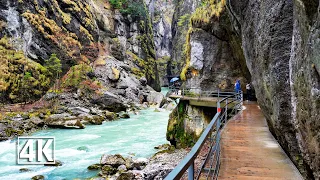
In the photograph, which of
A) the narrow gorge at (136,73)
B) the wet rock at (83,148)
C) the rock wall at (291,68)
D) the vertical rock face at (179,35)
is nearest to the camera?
the rock wall at (291,68)

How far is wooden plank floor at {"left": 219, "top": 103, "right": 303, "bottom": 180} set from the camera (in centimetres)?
486

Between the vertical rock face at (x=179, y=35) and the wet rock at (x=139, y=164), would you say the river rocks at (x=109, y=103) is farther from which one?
the vertical rock face at (x=179, y=35)

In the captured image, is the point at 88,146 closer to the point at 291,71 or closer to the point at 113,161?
the point at 113,161

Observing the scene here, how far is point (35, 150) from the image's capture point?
14758 mm

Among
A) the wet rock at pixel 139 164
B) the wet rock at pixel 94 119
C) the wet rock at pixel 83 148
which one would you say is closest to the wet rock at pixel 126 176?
the wet rock at pixel 139 164

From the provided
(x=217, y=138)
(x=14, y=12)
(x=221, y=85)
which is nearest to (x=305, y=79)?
(x=217, y=138)

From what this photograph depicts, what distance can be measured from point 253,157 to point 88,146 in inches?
492

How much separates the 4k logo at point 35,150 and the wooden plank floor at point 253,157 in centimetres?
965

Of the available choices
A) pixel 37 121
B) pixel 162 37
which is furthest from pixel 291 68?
pixel 162 37

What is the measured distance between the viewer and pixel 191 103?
1560cm

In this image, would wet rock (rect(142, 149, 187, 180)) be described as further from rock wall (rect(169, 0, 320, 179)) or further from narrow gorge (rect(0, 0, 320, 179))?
rock wall (rect(169, 0, 320, 179))

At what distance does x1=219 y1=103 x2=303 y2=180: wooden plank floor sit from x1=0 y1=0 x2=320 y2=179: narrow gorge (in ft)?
0.90

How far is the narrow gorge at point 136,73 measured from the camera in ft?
15.8

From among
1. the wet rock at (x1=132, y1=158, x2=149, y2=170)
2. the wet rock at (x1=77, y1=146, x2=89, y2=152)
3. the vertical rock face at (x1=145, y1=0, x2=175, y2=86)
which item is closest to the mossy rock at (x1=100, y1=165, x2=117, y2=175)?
the wet rock at (x1=132, y1=158, x2=149, y2=170)
